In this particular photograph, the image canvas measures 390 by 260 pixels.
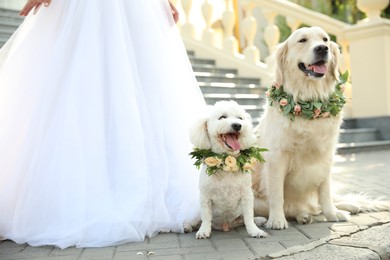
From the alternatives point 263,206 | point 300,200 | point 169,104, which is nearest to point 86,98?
point 169,104

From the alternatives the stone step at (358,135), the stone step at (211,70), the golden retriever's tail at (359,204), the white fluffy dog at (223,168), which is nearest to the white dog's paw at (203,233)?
the white fluffy dog at (223,168)

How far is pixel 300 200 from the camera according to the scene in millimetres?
3750

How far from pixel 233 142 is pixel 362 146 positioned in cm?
510

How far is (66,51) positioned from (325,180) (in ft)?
7.18

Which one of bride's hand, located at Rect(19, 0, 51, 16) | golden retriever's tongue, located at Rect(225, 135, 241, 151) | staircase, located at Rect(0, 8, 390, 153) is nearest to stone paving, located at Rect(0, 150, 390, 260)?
golden retriever's tongue, located at Rect(225, 135, 241, 151)

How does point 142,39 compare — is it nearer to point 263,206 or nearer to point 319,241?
point 263,206

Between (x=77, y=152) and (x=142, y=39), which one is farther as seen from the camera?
(x=142, y=39)

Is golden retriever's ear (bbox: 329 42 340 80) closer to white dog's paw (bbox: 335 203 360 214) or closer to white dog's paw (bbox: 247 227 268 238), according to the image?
white dog's paw (bbox: 335 203 360 214)

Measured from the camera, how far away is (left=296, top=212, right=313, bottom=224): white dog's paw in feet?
11.5

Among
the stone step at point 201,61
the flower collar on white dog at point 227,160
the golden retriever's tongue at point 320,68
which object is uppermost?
the stone step at point 201,61

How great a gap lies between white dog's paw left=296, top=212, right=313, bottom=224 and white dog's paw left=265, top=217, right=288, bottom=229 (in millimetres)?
160

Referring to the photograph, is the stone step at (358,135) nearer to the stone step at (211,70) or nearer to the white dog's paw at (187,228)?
the stone step at (211,70)

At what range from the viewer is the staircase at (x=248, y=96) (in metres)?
7.81

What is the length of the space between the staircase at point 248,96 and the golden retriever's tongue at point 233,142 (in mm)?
4358
